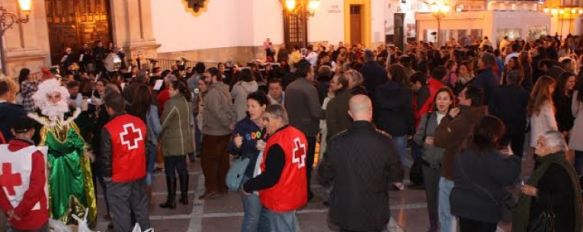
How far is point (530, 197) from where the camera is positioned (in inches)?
187

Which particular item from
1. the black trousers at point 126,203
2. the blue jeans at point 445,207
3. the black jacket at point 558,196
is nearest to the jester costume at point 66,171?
the black trousers at point 126,203

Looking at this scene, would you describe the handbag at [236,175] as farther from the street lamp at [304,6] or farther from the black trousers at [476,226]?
the street lamp at [304,6]

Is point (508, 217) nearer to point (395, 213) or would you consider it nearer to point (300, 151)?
point (300, 151)

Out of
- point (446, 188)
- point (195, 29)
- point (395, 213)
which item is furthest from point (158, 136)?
point (195, 29)

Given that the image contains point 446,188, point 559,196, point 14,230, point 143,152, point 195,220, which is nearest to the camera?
point 559,196

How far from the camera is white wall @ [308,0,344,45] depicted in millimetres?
27078

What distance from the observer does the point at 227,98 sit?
8.20 m

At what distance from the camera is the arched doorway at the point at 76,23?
18.3 metres

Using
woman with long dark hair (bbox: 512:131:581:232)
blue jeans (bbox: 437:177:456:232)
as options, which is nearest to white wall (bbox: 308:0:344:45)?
blue jeans (bbox: 437:177:456:232)

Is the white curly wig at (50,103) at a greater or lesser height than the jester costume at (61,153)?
greater

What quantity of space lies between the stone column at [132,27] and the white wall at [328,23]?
29.4 feet

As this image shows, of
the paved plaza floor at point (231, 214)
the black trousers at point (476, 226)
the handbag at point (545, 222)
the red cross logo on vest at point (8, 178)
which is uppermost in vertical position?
the red cross logo on vest at point (8, 178)

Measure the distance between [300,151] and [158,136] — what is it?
10.4ft

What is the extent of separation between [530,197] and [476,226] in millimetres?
496
